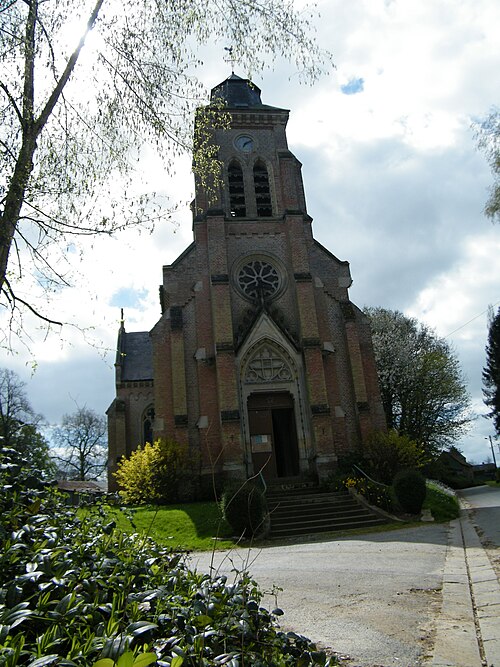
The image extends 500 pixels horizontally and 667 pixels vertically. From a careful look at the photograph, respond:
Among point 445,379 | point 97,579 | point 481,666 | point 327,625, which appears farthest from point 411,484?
point 445,379

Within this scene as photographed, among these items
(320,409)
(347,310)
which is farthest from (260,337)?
A: (347,310)

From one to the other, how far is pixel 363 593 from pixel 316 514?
1058 centimetres

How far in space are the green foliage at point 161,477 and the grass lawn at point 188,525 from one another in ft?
4.00

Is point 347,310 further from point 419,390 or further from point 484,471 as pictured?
point 484,471

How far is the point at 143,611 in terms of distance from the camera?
3.39 metres

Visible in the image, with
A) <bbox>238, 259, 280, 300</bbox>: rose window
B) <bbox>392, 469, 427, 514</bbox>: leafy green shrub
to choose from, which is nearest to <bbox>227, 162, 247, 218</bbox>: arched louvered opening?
<bbox>238, 259, 280, 300</bbox>: rose window

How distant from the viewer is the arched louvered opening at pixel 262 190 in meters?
25.8

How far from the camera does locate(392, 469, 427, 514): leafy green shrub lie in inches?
632

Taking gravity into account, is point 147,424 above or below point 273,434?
above

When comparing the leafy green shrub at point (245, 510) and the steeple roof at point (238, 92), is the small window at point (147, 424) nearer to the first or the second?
the leafy green shrub at point (245, 510)

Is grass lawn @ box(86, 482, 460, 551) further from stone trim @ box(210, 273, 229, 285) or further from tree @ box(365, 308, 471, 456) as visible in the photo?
tree @ box(365, 308, 471, 456)

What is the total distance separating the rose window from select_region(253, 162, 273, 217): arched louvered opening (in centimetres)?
291

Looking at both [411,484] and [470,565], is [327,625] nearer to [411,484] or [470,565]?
[470,565]

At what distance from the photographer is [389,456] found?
1970cm
